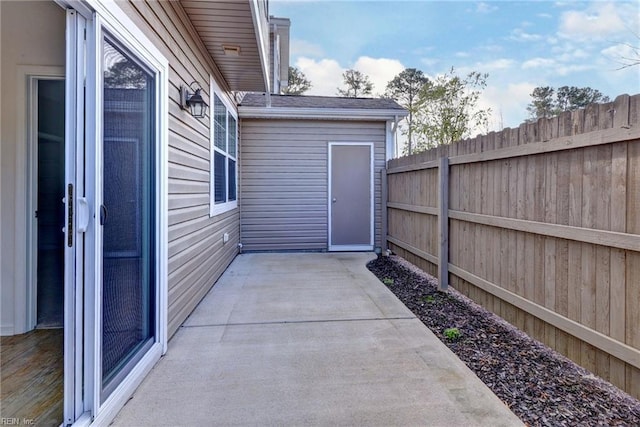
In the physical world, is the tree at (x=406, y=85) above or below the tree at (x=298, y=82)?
below

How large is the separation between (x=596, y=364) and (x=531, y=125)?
1.70 metres

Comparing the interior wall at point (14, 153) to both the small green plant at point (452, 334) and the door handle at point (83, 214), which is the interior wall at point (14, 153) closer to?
the door handle at point (83, 214)

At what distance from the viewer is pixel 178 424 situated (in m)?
1.77

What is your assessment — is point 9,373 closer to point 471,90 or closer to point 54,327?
point 54,327

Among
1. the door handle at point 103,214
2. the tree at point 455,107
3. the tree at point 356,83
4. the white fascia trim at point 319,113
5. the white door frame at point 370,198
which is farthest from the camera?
the tree at point 356,83

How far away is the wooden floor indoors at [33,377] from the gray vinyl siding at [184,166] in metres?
0.77

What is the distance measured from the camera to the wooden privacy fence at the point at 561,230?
1936 mm

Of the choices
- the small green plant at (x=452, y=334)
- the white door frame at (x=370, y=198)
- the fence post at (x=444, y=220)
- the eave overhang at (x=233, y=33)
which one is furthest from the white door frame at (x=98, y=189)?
the white door frame at (x=370, y=198)

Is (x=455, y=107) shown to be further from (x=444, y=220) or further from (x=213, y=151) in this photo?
(x=213, y=151)

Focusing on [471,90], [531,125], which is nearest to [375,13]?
[471,90]

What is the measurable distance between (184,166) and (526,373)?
3.05 m

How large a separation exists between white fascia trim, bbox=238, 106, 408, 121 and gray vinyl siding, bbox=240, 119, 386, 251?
16cm

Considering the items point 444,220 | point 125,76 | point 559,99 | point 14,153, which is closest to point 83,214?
point 125,76

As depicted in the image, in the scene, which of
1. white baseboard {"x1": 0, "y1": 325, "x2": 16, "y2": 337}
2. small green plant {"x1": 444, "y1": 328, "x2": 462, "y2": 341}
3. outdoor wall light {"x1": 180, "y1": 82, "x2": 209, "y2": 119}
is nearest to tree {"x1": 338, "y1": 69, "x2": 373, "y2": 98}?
outdoor wall light {"x1": 180, "y1": 82, "x2": 209, "y2": 119}
